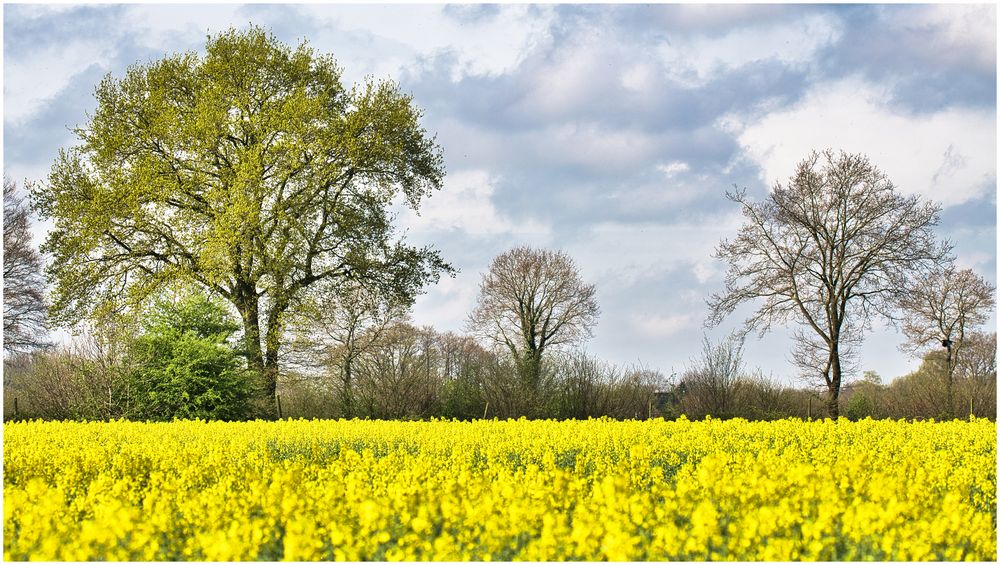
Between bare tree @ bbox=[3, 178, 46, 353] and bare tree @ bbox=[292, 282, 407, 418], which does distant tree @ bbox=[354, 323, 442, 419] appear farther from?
bare tree @ bbox=[3, 178, 46, 353]

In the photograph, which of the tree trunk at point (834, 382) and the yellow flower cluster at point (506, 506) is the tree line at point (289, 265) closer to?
the tree trunk at point (834, 382)

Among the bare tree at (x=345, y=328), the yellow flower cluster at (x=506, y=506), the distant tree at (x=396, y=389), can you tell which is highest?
the bare tree at (x=345, y=328)

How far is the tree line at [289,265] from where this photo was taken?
2012 centimetres

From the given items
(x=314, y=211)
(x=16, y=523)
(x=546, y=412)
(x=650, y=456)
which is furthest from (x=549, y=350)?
(x=16, y=523)

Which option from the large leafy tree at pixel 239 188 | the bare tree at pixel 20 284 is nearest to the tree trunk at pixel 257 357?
the large leafy tree at pixel 239 188

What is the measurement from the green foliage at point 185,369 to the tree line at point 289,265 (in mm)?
47

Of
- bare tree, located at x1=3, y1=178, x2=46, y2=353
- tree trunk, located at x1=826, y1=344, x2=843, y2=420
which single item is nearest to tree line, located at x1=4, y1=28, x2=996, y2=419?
tree trunk, located at x1=826, y1=344, x2=843, y2=420

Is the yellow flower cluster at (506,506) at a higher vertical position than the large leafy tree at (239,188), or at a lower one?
lower

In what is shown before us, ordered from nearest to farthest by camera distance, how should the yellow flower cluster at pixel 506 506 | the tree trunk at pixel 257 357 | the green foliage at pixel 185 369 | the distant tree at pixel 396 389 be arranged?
1. the yellow flower cluster at pixel 506 506
2. the green foliage at pixel 185 369
3. the distant tree at pixel 396 389
4. the tree trunk at pixel 257 357

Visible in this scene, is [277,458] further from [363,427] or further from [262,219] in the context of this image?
[262,219]

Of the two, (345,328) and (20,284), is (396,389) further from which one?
(20,284)

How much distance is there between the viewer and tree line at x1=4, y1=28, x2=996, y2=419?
66.0 feet

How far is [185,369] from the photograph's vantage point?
19.3m

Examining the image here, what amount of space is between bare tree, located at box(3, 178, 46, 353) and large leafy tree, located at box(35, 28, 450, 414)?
20.6 ft
